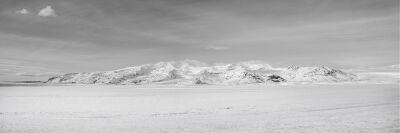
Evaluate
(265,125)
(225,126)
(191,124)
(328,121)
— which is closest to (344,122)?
(328,121)

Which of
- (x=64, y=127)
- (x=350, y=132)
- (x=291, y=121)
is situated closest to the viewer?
(x=350, y=132)

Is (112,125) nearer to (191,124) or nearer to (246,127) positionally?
(191,124)

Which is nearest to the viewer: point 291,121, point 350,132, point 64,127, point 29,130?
point 350,132

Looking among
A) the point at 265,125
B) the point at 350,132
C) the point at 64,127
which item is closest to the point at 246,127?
the point at 265,125

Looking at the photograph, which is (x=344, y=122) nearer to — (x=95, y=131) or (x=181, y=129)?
(x=181, y=129)

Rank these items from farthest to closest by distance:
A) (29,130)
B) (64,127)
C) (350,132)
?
(64,127)
(29,130)
(350,132)

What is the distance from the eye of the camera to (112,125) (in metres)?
22.0

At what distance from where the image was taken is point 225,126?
69.6 feet

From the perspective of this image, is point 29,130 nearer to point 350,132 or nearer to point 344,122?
point 350,132

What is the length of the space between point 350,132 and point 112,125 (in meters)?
13.3

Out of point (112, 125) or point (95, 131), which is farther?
point (112, 125)

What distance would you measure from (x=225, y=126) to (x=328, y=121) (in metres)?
6.79

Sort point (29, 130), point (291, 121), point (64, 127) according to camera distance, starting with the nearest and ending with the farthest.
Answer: point (29, 130), point (64, 127), point (291, 121)

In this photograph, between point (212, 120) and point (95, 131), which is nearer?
point (95, 131)
